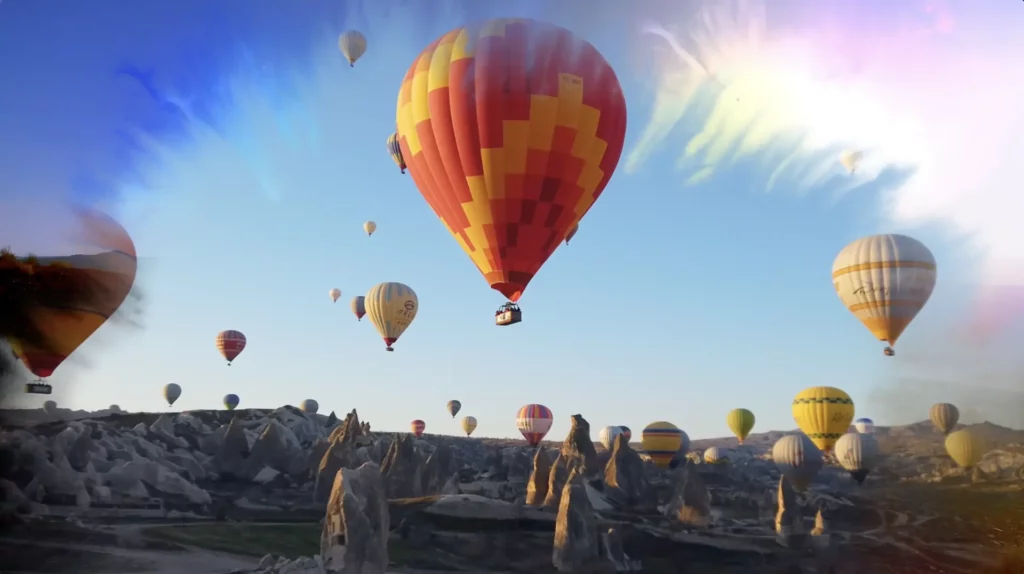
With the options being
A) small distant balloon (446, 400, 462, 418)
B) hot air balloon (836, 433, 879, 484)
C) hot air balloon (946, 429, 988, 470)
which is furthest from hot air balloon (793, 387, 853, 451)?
small distant balloon (446, 400, 462, 418)

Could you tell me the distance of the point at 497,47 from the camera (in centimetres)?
2677

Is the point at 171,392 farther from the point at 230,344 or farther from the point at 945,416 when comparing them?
the point at 945,416

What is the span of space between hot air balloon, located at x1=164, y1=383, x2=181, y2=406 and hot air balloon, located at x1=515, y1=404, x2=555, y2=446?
6118cm

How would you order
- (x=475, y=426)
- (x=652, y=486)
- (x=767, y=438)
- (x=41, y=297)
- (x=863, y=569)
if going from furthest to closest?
1. (x=767, y=438)
2. (x=475, y=426)
3. (x=652, y=486)
4. (x=863, y=569)
5. (x=41, y=297)

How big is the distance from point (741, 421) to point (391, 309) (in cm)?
5554

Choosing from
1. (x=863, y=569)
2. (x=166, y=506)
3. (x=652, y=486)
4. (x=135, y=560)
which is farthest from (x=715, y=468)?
(x=135, y=560)

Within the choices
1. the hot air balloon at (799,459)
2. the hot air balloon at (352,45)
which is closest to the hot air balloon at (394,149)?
the hot air balloon at (352,45)

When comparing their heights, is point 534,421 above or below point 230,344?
below

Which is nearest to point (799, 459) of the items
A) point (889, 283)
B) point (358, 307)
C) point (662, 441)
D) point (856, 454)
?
point (856, 454)

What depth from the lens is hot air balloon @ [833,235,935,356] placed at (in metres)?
45.5

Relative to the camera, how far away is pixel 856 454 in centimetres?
7788

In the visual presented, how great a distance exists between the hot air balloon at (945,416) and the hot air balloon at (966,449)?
8.45m

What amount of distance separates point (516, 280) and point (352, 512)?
20.8 metres

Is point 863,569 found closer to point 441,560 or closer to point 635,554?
point 635,554
